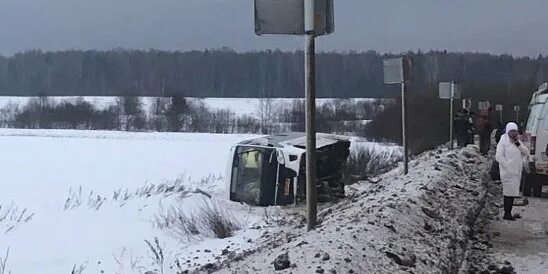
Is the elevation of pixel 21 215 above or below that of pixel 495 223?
below

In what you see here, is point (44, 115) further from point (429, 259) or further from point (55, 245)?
point (429, 259)

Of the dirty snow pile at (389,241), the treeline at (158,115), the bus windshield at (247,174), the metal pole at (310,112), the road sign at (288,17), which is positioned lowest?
the treeline at (158,115)

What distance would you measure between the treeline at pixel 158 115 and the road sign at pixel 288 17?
89753 mm

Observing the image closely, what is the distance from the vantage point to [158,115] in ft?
409

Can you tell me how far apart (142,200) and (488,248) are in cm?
1816

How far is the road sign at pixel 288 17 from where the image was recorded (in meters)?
8.88

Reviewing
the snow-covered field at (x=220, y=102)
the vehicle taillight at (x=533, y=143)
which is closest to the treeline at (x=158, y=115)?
the snow-covered field at (x=220, y=102)

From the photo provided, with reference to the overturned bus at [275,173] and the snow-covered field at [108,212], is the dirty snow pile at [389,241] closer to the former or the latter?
the snow-covered field at [108,212]

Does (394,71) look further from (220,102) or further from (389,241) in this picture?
(220,102)

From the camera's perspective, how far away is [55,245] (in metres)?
19.5

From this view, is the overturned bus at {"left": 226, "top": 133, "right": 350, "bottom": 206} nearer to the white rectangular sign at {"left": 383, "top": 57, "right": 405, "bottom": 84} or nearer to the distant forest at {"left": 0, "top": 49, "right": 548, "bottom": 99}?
the white rectangular sign at {"left": 383, "top": 57, "right": 405, "bottom": 84}

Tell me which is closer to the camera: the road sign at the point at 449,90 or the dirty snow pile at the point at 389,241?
the dirty snow pile at the point at 389,241

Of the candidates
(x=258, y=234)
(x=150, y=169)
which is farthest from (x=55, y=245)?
(x=150, y=169)

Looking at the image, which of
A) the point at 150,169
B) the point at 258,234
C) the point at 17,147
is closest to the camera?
the point at 258,234
